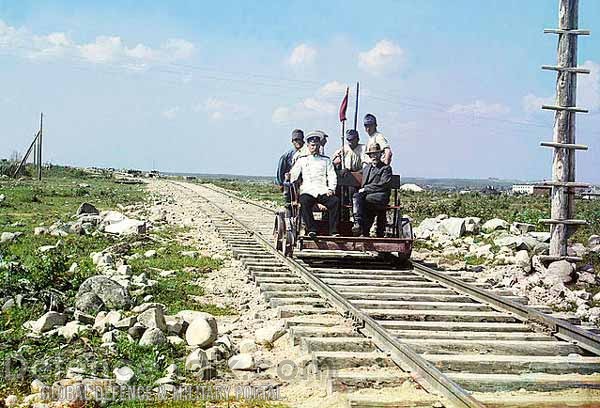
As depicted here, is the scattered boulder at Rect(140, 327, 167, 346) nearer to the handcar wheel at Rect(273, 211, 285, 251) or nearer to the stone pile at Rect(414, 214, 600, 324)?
the stone pile at Rect(414, 214, 600, 324)

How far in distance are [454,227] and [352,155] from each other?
5.63m

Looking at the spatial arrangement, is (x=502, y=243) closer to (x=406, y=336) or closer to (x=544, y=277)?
(x=544, y=277)

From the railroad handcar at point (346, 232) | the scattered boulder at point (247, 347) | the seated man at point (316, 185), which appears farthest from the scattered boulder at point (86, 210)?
the scattered boulder at point (247, 347)

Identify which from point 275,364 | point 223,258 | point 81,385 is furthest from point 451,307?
point 223,258

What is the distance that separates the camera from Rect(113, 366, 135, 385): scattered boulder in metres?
5.66

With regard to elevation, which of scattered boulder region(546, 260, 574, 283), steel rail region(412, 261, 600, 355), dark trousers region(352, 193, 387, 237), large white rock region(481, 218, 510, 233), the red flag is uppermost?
the red flag

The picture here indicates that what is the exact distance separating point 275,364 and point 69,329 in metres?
1.96

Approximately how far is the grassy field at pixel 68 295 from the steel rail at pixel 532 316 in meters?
3.01

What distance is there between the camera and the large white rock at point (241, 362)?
6246 mm

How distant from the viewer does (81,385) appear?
17.9 feet

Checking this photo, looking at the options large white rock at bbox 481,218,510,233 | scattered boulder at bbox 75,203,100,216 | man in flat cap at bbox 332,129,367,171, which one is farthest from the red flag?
scattered boulder at bbox 75,203,100,216

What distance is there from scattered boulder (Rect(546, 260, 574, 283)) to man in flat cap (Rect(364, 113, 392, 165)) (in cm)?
281

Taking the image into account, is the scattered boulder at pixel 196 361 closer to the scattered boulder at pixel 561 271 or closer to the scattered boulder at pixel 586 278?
the scattered boulder at pixel 561 271

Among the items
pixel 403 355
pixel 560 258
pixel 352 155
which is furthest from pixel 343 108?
pixel 403 355
